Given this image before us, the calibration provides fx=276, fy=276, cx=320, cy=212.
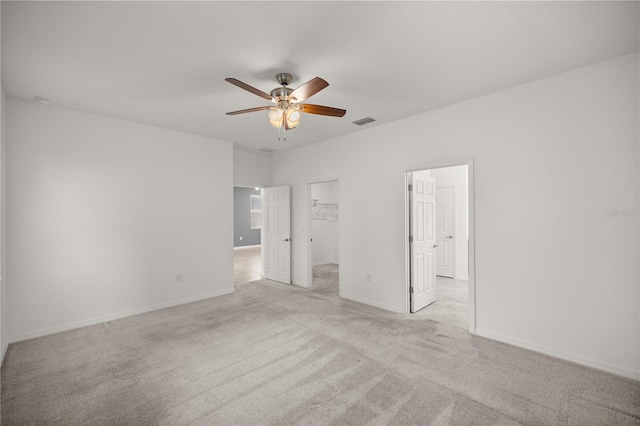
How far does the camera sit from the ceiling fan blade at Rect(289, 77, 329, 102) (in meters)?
2.18

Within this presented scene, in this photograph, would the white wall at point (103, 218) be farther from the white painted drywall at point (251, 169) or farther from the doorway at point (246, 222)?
the doorway at point (246, 222)

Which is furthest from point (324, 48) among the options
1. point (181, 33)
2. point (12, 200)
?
point (12, 200)

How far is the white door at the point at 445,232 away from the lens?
6285 mm

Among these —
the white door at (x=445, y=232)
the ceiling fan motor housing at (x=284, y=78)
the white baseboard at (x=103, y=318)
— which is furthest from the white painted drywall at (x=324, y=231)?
the ceiling fan motor housing at (x=284, y=78)

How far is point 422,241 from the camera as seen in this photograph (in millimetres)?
4285

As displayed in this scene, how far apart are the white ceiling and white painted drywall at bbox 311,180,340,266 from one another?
4.85m

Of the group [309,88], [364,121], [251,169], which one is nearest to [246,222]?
[251,169]

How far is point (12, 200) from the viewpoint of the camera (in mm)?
3232

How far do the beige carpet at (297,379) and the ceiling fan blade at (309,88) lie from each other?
2504 mm

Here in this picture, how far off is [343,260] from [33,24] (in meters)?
4.38

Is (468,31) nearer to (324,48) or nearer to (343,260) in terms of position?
(324,48)

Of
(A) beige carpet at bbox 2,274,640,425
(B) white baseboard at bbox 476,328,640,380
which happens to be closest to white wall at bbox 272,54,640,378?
(B) white baseboard at bbox 476,328,640,380

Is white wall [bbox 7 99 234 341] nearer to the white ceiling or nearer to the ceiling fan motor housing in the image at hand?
the white ceiling

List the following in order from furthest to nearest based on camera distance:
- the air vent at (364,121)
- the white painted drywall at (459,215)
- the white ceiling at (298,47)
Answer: the white painted drywall at (459,215), the air vent at (364,121), the white ceiling at (298,47)
